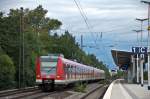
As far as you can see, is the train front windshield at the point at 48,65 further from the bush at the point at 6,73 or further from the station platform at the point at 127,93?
the bush at the point at 6,73

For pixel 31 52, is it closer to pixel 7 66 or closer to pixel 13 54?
pixel 13 54

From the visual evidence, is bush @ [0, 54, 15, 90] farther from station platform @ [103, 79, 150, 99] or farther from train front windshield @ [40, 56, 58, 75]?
train front windshield @ [40, 56, 58, 75]

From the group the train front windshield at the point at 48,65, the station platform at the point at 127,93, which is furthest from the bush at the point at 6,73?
the train front windshield at the point at 48,65

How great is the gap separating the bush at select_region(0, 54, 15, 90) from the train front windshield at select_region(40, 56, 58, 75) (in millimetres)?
11393

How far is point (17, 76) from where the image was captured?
205ft

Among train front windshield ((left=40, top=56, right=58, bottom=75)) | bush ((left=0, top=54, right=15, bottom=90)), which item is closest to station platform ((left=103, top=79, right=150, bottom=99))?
train front windshield ((left=40, top=56, right=58, bottom=75))

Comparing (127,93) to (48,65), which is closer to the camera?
(127,93)

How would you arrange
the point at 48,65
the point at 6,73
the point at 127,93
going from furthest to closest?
1. the point at 6,73
2. the point at 48,65
3. the point at 127,93

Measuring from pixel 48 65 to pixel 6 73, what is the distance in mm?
12100

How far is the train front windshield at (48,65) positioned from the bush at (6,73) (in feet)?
37.4

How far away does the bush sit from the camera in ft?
181

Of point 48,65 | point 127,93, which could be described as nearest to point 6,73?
point 48,65

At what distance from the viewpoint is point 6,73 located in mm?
55531

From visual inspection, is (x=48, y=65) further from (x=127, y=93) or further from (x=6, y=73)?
(x=6, y=73)
